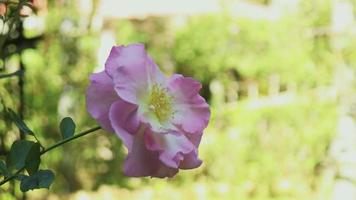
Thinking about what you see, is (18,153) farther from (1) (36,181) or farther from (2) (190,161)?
(2) (190,161)

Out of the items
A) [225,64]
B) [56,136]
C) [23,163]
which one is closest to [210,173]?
[225,64]

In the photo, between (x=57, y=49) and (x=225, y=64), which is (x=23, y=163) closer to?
(x=57, y=49)

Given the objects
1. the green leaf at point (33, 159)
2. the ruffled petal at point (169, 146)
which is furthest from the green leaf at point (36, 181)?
the ruffled petal at point (169, 146)

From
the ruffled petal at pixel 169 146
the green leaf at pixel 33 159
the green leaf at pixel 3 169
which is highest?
the ruffled petal at pixel 169 146

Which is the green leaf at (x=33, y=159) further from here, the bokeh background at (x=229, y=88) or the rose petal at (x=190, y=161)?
the bokeh background at (x=229, y=88)

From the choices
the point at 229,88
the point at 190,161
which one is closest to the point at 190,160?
the point at 190,161

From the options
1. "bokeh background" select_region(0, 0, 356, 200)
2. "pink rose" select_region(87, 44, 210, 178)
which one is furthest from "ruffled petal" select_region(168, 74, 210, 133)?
"bokeh background" select_region(0, 0, 356, 200)

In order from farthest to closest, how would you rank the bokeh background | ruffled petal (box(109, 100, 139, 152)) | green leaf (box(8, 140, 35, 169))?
the bokeh background < green leaf (box(8, 140, 35, 169)) < ruffled petal (box(109, 100, 139, 152))

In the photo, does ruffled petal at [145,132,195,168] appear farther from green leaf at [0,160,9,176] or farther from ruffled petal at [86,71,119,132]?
green leaf at [0,160,9,176]
